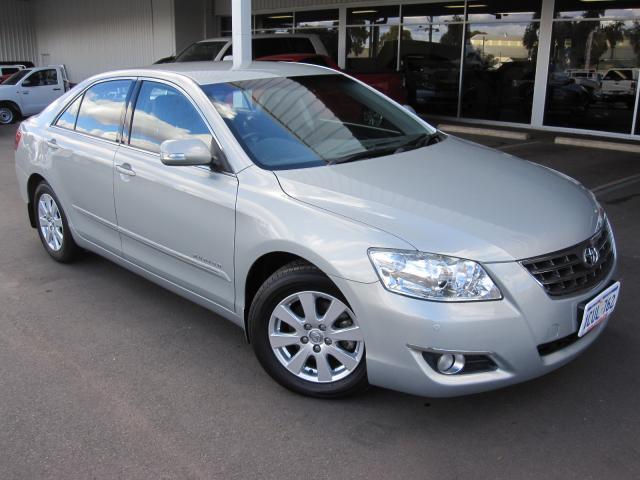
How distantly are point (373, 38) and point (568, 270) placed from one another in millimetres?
14214

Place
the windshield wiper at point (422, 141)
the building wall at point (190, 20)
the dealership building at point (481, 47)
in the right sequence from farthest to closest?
the building wall at point (190, 20) → the dealership building at point (481, 47) → the windshield wiper at point (422, 141)

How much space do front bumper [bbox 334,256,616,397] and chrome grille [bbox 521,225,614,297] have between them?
5 cm

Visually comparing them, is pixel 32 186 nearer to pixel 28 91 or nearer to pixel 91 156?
pixel 91 156

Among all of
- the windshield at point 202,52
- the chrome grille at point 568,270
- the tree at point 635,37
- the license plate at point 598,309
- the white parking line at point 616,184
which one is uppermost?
the tree at point 635,37

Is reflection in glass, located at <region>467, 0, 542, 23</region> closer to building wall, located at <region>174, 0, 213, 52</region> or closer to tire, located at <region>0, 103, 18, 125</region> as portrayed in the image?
building wall, located at <region>174, 0, 213, 52</region>

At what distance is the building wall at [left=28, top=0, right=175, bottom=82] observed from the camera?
67.3 feet

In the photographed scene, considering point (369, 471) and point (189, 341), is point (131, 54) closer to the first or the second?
point (189, 341)

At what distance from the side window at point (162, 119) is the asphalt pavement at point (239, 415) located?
1185 millimetres

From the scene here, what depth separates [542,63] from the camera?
12.8m

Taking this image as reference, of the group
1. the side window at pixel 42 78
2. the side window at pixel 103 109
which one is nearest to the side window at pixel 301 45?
the side window at pixel 42 78

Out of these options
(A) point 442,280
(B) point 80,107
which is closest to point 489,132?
(B) point 80,107

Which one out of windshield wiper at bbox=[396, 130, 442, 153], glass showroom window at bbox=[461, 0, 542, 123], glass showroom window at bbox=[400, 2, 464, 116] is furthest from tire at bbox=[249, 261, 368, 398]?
glass showroom window at bbox=[400, 2, 464, 116]

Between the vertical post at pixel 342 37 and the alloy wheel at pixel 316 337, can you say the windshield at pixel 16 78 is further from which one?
the alloy wheel at pixel 316 337

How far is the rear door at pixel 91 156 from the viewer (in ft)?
14.1
